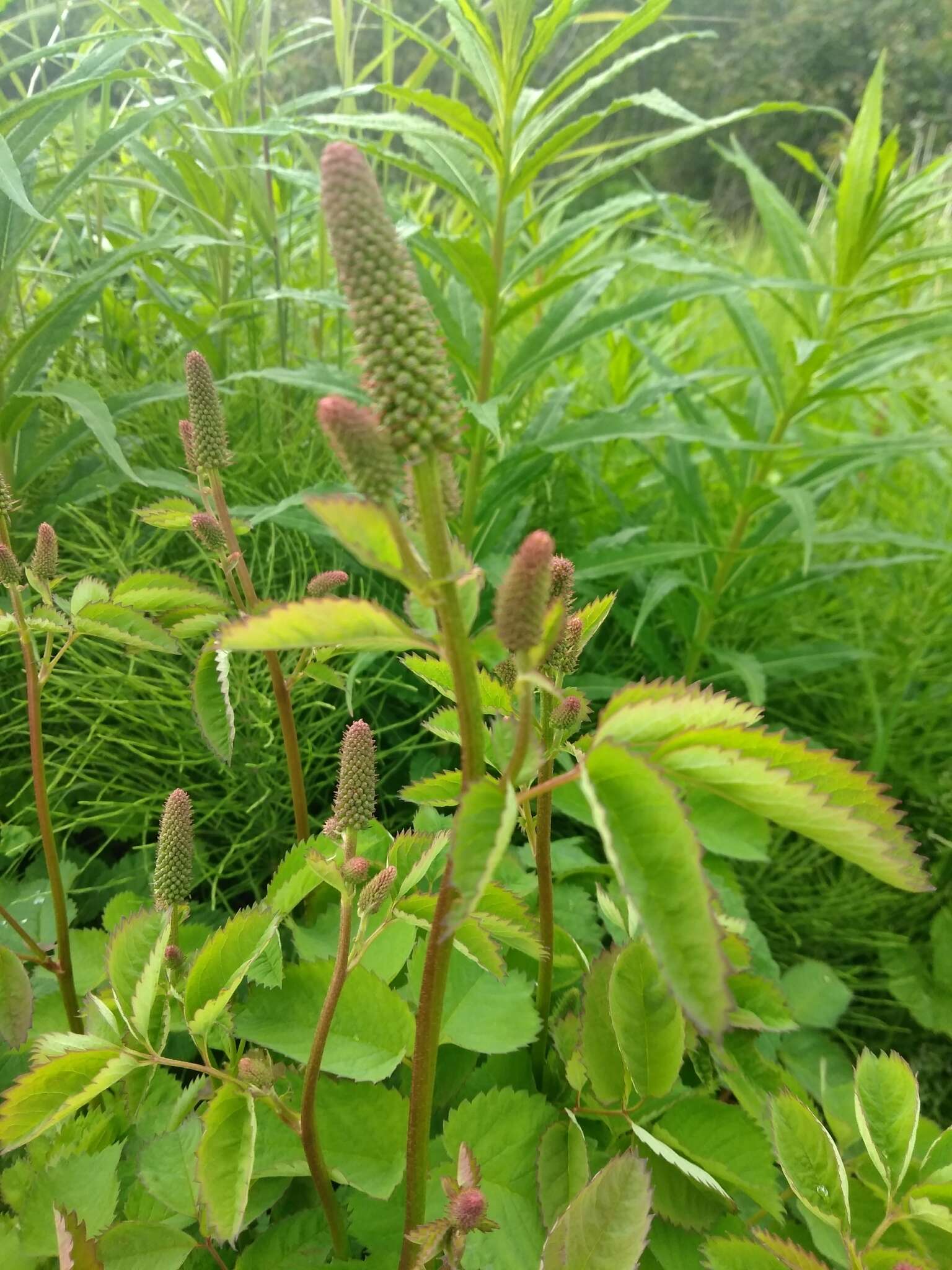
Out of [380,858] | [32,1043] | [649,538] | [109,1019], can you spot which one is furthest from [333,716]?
[649,538]

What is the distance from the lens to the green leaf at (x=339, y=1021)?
0.73 m

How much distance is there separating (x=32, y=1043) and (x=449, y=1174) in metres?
0.50

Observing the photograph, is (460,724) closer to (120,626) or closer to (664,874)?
(664,874)

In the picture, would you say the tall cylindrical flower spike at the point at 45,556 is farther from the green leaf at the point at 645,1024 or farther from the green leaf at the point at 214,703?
the green leaf at the point at 645,1024

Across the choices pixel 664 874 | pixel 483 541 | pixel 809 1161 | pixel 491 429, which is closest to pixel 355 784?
pixel 664 874

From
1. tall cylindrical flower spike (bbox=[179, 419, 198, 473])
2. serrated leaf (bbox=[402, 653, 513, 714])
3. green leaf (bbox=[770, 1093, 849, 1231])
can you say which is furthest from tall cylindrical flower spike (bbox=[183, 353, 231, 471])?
green leaf (bbox=[770, 1093, 849, 1231])

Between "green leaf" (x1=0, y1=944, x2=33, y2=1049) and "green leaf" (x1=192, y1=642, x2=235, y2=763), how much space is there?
0.30 meters

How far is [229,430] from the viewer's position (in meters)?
1.97

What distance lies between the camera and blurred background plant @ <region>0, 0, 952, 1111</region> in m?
1.33

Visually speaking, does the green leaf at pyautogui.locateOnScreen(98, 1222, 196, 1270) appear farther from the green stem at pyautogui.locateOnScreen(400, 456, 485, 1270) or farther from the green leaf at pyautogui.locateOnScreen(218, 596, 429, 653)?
the green leaf at pyautogui.locateOnScreen(218, 596, 429, 653)

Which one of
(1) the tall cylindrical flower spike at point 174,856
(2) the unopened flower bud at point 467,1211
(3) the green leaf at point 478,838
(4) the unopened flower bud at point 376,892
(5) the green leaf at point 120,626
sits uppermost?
(3) the green leaf at point 478,838

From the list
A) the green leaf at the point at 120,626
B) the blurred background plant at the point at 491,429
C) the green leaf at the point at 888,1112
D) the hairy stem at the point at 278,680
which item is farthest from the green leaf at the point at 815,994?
the green leaf at the point at 120,626

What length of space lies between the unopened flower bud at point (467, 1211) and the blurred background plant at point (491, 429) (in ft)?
2.13

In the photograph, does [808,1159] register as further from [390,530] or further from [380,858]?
[390,530]
